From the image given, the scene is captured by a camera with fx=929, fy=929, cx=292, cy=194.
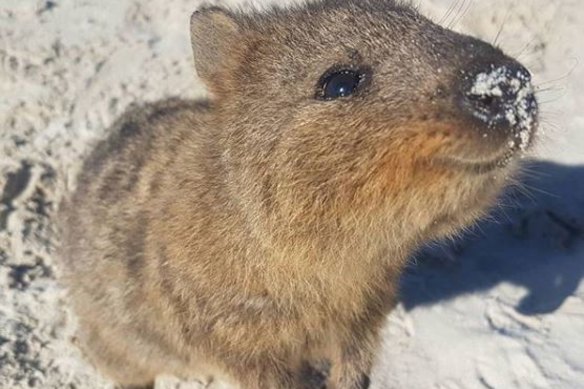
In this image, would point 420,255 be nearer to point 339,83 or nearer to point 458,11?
point 458,11

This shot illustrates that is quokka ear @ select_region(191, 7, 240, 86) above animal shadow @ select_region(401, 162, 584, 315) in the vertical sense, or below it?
above

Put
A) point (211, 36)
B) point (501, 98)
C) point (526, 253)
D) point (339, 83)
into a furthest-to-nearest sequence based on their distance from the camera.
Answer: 1. point (526, 253)
2. point (211, 36)
3. point (339, 83)
4. point (501, 98)

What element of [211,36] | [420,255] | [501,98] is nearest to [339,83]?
[501,98]

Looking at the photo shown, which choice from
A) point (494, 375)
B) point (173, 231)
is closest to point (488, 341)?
point (494, 375)

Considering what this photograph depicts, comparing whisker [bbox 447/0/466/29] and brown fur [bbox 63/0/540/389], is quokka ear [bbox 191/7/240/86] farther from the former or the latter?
whisker [bbox 447/0/466/29]

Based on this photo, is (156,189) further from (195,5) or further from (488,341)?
(195,5)

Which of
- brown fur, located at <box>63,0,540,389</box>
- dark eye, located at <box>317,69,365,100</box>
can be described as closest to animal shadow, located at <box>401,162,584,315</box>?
brown fur, located at <box>63,0,540,389</box>
